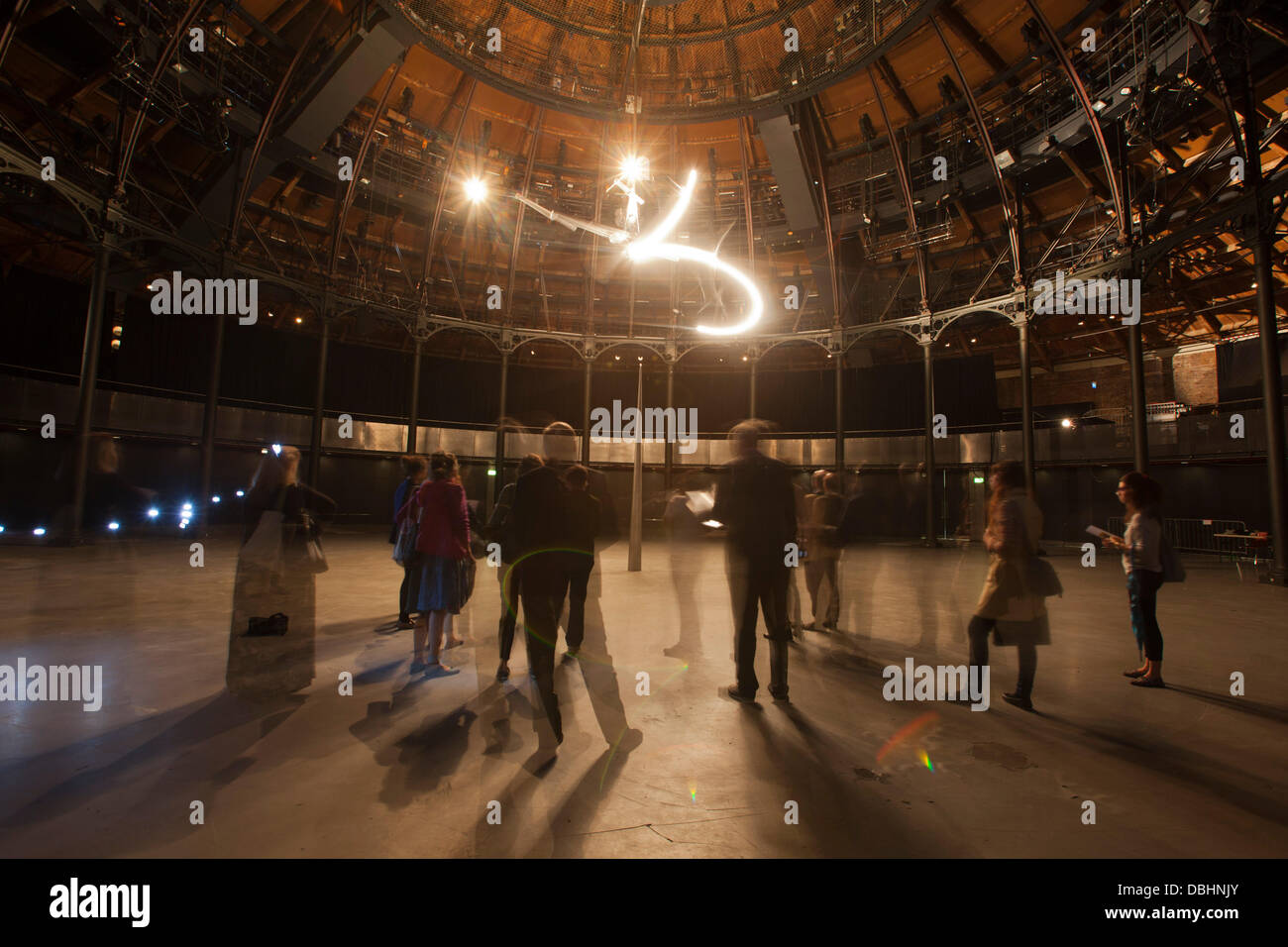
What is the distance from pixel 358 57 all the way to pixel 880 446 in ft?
71.7

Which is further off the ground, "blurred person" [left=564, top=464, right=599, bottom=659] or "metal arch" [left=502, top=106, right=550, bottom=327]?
"metal arch" [left=502, top=106, right=550, bottom=327]

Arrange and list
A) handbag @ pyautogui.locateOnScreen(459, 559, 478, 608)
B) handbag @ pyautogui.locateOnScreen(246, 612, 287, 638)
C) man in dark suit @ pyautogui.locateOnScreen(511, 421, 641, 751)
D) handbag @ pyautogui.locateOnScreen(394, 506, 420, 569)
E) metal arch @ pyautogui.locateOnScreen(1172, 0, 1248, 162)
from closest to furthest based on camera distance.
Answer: man in dark suit @ pyautogui.locateOnScreen(511, 421, 641, 751)
handbag @ pyautogui.locateOnScreen(394, 506, 420, 569)
handbag @ pyautogui.locateOnScreen(459, 559, 478, 608)
handbag @ pyautogui.locateOnScreen(246, 612, 287, 638)
metal arch @ pyautogui.locateOnScreen(1172, 0, 1248, 162)

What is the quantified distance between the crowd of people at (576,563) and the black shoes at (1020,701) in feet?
0.06

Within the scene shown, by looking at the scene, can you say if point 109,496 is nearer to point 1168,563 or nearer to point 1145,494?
point 1145,494

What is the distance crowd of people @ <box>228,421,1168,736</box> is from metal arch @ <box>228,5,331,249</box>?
14.5 metres

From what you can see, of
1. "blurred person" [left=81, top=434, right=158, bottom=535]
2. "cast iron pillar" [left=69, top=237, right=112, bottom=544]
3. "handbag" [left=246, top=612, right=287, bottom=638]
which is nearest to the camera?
"handbag" [left=246, top=612, right=287, bottom=638]

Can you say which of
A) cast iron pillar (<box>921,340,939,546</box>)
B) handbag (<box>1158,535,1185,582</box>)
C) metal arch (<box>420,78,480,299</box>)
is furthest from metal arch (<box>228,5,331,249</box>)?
handbag (<box>1158,535,1185,582</box>)

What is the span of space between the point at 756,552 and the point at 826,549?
104 inches
